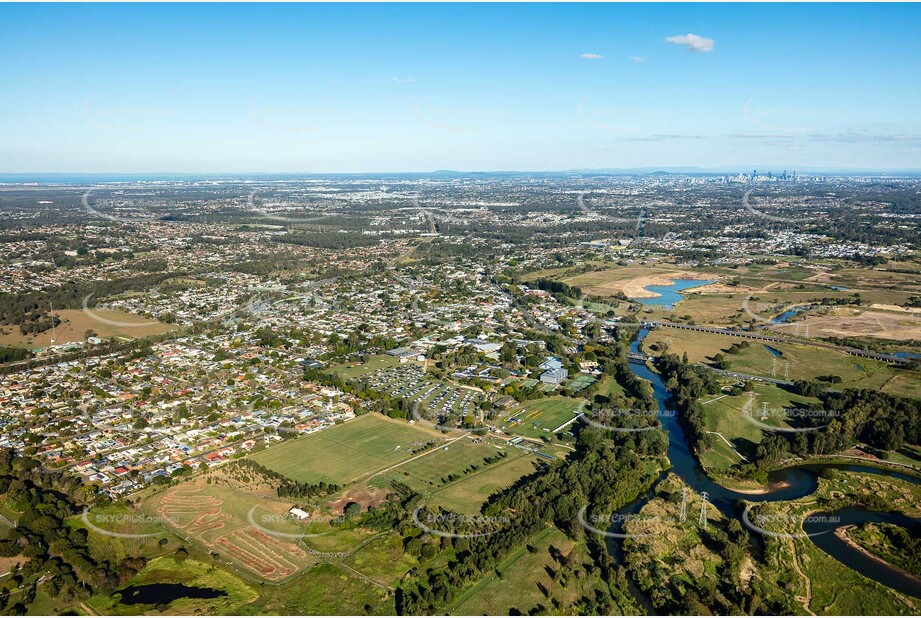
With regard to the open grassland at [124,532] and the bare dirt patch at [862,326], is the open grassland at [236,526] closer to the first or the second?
the open grassland at [124,532]

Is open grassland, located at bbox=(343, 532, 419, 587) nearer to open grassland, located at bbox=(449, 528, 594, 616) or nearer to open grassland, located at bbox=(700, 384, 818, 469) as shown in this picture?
open grassland, located at bbox=(449, 528, 594, 616)

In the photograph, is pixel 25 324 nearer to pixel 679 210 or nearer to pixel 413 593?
pixel 413 593

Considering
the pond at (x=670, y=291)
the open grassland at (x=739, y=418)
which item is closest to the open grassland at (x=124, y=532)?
the open grassland at (x=739, y=418)

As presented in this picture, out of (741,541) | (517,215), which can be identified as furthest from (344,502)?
(517,215)

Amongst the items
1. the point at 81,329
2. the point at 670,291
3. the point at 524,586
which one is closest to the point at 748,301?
the point at 670,291

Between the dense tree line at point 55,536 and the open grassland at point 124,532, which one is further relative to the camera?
the open grassland at point 124,532

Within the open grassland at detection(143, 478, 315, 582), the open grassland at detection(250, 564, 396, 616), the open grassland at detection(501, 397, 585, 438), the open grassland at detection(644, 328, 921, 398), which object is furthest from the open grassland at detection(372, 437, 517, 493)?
the open grassland at detection(644, 328, 921, 398)
